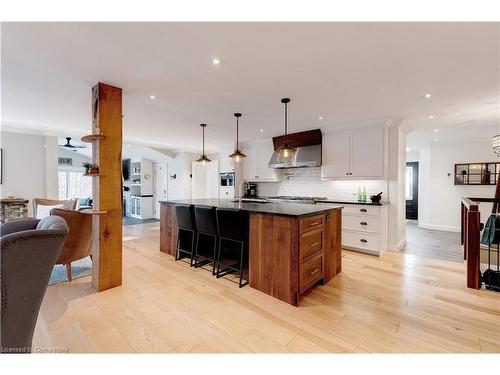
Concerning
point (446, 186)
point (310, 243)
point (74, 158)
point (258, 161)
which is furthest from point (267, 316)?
point (74, 158)

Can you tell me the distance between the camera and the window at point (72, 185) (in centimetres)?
867

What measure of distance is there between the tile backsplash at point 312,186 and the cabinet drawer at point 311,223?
89.8 inches

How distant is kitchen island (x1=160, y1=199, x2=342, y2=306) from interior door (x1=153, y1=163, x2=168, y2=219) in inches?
254

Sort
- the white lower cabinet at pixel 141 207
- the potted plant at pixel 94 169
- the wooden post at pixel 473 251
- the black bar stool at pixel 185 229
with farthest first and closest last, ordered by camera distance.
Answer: the white lower cabinet at pixel 141 207, the black bar stool at pixel 185 229, the wooden post at pixel 473 251, the potted plant at pixel 94 169

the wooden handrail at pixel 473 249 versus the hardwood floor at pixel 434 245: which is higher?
the wooden handrail at pixel 473 249

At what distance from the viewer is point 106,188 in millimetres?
2574

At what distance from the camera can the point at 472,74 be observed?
237 cm

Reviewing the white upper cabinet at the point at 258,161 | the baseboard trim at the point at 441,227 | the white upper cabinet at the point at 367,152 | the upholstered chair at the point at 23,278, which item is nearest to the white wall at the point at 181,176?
the white upper cabinet at the point at 258,161

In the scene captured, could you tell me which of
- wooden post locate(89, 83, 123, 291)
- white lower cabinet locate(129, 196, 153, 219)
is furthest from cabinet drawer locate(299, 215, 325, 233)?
white lower cabinet locate(129, 196, 153, 219)

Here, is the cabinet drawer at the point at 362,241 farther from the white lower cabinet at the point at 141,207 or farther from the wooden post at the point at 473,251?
the white lower cabinet at the point at 141,207

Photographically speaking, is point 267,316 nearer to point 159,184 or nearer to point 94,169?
point 94,169

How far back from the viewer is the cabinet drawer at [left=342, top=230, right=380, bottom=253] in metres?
3.87

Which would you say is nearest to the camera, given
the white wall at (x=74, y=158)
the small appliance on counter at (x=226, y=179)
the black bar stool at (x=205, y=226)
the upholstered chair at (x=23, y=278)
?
the upholstered chair at (x=23, y=278)
